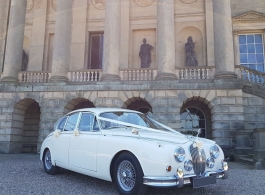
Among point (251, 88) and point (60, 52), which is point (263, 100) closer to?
point (251, 88)

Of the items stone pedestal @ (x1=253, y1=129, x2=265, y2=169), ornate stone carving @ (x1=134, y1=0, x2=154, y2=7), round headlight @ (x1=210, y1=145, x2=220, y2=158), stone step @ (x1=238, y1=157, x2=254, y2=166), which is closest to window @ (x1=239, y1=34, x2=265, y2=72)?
ornate stone carving @ (x1=134, y1=0, x2=154, y2=7)

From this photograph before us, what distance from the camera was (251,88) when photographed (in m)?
14.0

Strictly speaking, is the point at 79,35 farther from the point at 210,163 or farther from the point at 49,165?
the point at 210,163

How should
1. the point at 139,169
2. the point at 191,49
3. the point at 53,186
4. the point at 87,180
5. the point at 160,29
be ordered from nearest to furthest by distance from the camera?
the point at 139,169 < the point at 53,186 < the point at 87,180 < the point at 160,29 < the point at 191,49

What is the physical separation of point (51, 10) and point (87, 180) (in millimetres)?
17830

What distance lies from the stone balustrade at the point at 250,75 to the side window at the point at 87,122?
435 inches

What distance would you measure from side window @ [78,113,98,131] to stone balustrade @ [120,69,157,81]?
29.5ft

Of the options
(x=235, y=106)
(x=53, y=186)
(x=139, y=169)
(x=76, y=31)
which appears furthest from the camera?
(x=76, y=31)

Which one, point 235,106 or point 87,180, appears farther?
point 235,106

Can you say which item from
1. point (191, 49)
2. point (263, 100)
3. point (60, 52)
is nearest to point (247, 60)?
point (191, 49)

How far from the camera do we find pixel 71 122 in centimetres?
668

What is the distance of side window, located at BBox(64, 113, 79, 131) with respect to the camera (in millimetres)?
6527

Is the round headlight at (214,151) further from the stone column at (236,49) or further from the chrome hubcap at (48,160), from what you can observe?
the stone column at (236,49)

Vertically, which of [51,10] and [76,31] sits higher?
[51,10]
